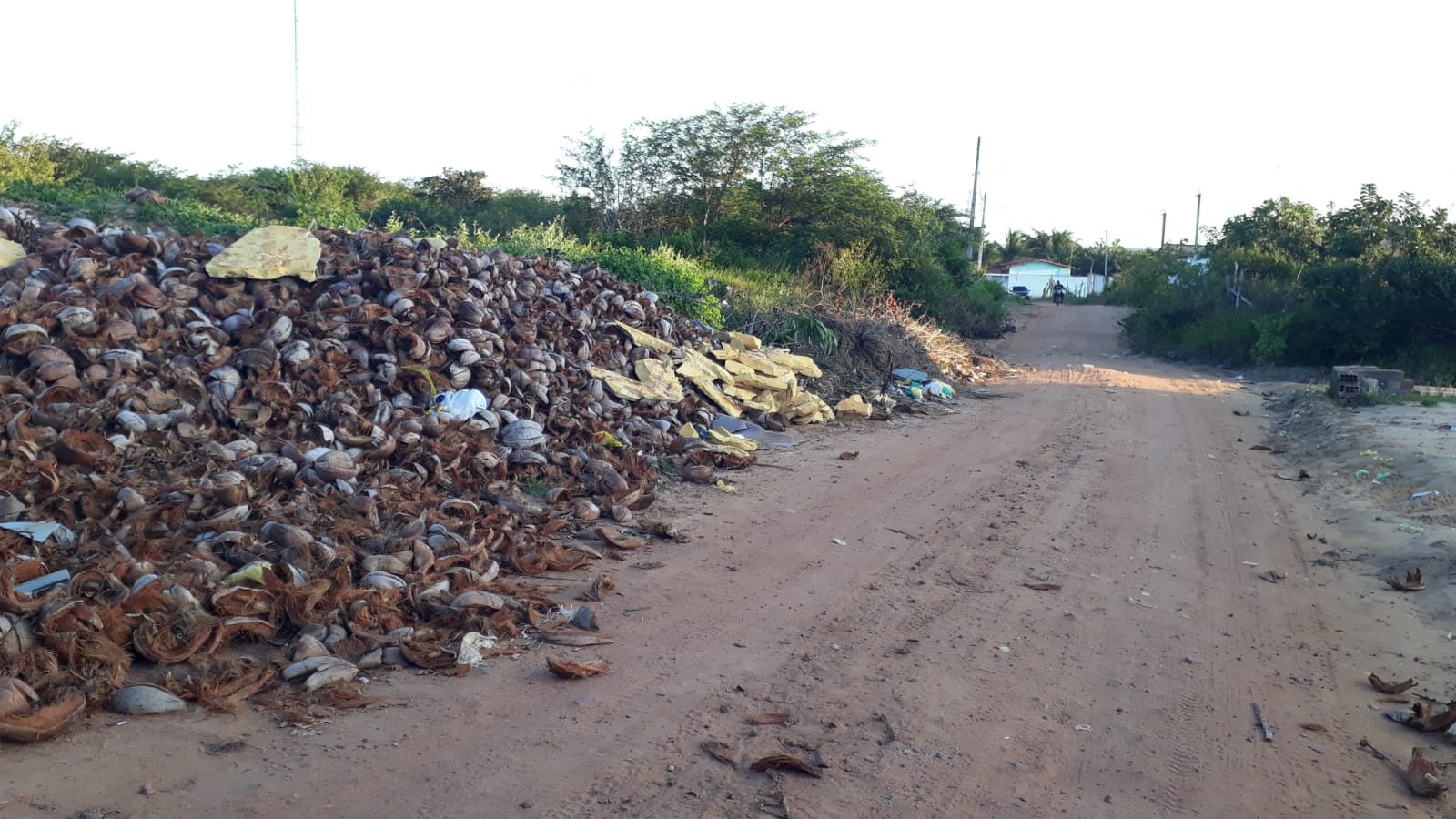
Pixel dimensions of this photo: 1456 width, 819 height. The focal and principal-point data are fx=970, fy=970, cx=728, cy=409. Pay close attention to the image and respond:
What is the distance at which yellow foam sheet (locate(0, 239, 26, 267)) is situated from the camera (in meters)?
6.83

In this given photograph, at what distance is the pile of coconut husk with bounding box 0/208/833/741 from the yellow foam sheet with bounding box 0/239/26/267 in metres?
0.06

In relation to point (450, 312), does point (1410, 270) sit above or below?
above

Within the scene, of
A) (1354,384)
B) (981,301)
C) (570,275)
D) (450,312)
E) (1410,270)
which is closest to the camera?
(450,312)

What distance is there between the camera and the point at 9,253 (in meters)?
6.93

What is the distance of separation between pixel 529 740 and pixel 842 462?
562 centimetres

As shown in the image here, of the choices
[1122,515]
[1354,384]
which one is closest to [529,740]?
[1122,515]

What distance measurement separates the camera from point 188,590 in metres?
3.99

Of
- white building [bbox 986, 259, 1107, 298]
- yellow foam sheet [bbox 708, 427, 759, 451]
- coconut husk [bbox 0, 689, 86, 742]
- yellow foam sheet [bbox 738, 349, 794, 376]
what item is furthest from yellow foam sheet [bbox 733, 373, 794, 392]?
white building [bbox 986, 259, 1107, 298]

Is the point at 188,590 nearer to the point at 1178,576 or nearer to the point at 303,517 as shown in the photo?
the point at 303,517

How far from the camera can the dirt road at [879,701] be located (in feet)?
10.1

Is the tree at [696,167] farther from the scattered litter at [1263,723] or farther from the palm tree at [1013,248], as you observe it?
the palm tree at [1013,248]

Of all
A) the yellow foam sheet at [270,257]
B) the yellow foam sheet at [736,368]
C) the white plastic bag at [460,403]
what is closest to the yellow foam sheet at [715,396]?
the yellow foam sheet at [736,368]

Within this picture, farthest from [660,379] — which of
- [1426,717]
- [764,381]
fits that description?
[1426,717]

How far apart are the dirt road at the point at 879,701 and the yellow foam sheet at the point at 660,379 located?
2163 mm
